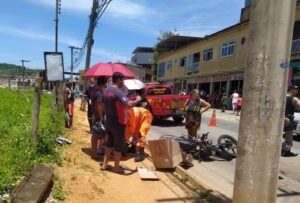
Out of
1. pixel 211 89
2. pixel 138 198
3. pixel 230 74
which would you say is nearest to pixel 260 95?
pixel 138 198

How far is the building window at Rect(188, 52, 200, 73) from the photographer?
44.4 metres

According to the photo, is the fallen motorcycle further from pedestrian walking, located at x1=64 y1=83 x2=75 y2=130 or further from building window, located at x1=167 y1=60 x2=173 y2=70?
building window, located at x1=167 y1=60 x2=173 y2=70

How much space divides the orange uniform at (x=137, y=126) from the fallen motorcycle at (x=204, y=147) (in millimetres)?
598

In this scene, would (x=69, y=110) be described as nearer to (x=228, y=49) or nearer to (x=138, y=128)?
(x=138, y=128)

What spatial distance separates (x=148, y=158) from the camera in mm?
8891

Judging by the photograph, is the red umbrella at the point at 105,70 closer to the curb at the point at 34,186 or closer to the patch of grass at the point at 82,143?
the patch of grass at the point at 82,143

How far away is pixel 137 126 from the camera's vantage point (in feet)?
28.8

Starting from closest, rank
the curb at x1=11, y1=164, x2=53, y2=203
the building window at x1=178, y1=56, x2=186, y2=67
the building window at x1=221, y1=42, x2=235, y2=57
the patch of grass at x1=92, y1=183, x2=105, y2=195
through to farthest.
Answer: the curb at x1=11, y1=164, x2=53, y2=203 < the patch of grass at x1=92, y1=183, x2=105, y2=195 < the building window at x1=221, y1=42, x2=235, y2=57 < the building window at x1=178, y1=56, x2=186, y2=67

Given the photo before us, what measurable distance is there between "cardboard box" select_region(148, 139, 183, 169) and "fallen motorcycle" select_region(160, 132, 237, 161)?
1048 millimetres

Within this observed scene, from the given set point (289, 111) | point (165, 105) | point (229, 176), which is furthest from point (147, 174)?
point (165, 105)

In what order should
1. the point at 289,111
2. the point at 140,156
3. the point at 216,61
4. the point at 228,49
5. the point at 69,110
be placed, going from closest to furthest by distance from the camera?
the point at 140,156 < the point at 289,111 < the point at 69,110 < the point at 228,49 < the point at 216,61

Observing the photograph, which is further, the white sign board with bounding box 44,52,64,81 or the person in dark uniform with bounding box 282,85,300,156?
the person in dark uniform with bounding box 282,85,300,156

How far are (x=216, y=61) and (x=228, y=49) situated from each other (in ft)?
9.42

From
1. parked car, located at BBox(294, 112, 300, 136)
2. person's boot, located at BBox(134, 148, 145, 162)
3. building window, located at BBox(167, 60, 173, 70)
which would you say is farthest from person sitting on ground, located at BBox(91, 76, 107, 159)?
building window, located at BBox(167, 60, 173, 70)
